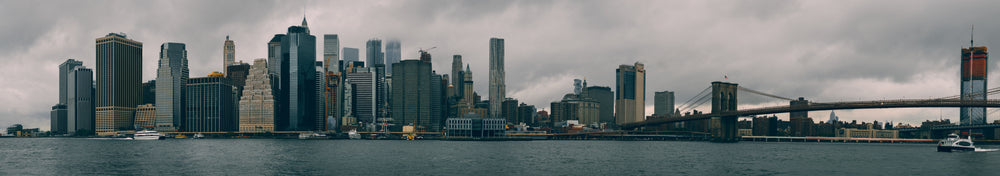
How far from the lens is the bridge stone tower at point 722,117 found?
181 metres

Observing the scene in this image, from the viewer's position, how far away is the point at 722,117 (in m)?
182

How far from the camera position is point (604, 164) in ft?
253

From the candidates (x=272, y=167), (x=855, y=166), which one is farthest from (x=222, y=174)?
(x=855, y=166)

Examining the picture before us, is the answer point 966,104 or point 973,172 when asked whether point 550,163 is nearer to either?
point 973,172

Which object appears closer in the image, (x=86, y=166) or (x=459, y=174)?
(x=459, y=174)

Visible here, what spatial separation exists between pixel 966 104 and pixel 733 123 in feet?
186

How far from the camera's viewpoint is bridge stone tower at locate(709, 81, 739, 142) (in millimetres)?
180875

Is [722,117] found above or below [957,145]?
above

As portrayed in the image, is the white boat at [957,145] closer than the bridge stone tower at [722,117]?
Yes

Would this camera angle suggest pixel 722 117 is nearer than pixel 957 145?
No

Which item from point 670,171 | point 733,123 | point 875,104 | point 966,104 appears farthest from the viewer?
point 733,123

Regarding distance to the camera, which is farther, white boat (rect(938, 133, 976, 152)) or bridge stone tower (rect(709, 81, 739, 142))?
bridge stone tower (rect(709, 81, 739, 142))

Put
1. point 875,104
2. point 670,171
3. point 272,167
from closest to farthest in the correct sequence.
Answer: point 670,171, point 272,167, point 875,104

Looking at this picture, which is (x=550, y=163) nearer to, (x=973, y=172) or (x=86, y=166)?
(x=973, y=172)
